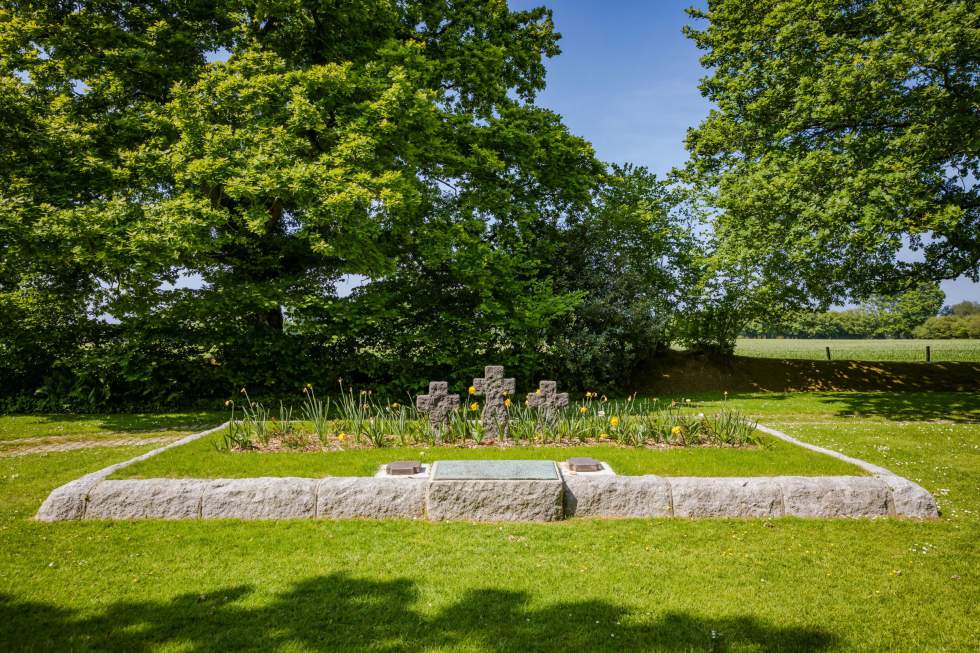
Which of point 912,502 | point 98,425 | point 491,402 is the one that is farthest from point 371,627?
point 98,425

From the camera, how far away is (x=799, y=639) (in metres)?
3.35

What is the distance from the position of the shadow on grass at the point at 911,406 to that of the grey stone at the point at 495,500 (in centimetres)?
1029

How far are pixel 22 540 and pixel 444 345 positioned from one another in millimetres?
9415

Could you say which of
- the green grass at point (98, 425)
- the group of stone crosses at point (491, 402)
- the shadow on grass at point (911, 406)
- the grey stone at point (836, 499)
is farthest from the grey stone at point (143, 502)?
the shadow on grass at point (911, 406)

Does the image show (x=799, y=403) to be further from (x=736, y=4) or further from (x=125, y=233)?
(x=125, y=233)

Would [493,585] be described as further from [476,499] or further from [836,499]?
[836,499]

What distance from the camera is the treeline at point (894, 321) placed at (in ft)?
65.9

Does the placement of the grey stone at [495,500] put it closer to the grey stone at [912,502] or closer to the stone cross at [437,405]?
the stone cross at [437,405]

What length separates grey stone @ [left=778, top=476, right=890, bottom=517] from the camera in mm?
5430

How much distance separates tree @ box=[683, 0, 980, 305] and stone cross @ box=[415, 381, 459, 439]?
28.6 feet

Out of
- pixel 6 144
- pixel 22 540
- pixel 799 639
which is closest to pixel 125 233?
pixel 6 144

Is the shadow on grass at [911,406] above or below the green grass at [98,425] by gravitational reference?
below

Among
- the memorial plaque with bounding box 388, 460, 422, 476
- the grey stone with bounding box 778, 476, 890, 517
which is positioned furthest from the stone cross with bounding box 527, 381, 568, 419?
the grey stone with bounding box 778, 476, 890, 517

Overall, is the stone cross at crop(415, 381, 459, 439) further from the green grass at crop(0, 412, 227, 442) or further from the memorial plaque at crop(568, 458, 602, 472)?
the green grass at crop(0, 412, 227, 442)
